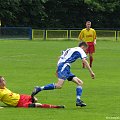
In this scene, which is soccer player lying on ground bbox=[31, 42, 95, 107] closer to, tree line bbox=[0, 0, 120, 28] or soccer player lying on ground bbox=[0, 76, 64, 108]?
soccer player lying on ground bbox=[0, 76, 64, 108]

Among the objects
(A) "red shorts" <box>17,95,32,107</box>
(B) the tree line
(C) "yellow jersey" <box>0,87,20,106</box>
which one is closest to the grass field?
(C) "yellow jersey" <box>0,87,20,106</box>

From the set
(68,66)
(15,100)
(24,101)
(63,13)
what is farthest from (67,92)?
(63,13)

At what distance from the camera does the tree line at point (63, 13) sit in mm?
77125

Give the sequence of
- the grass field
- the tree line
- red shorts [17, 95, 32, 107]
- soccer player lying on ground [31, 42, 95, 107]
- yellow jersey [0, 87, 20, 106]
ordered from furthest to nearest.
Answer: the tree line < soccer player lying on ground [31, 42, 95, 107] < red shorts [17, 95, 32, 107] < yellow jersey [0, 87, 20, 106] < the grass field

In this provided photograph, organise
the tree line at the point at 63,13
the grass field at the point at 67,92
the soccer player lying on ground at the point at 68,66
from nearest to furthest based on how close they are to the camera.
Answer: the grass field at the point at 67,92 → the soccer player lying on ground at the point at 68,66 → the tree line at the point at 63,13

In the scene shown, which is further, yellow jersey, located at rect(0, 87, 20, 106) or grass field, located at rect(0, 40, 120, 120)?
yellow jersey, located at rect(0, 87, 20, 106)

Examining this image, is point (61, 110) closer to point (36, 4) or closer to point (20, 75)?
point (20, 75)

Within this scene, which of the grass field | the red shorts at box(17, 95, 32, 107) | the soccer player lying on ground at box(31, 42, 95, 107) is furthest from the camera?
the soccer player lying on ground at box(31, 42, 95, 107)

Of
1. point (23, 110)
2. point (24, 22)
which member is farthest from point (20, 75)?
point (24, 22)

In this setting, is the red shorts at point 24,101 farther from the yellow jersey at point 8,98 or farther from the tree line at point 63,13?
the tree line at point 63,13

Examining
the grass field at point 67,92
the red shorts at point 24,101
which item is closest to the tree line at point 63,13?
the grass field at point 67,92

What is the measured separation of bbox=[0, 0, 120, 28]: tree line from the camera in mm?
77125

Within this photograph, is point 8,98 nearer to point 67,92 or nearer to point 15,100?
point 15,100

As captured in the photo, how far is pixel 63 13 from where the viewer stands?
271 feet
